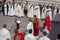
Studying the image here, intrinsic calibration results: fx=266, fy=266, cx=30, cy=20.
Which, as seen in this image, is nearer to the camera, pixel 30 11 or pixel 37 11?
pixel 37 11

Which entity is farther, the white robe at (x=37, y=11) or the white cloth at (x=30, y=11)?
the white cloth at (x=30, y=11)

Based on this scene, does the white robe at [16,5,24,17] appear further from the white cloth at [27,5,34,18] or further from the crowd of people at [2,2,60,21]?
the white cloth at [27,5,34,18]

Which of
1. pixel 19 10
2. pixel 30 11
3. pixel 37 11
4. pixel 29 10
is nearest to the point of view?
pixel 37 11

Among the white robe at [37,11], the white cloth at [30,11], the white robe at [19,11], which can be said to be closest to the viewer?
the white robe at [37,11]

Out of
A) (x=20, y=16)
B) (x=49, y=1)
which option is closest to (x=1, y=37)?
(x=20, y=16)

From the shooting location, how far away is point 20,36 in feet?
38.6

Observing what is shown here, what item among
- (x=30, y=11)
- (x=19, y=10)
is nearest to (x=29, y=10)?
(x=30, y=11)

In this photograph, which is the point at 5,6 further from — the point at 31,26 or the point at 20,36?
the point at 20,36

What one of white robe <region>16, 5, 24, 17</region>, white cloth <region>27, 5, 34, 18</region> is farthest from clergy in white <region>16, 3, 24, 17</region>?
white cloth <region>27, 5, 34, 18</region>

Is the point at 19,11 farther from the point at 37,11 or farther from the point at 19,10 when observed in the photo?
the point at 37,11

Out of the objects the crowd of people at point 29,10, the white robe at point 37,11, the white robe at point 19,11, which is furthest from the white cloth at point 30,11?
the white robe at point 19,11

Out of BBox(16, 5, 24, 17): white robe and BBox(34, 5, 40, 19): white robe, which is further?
BBox(16, 5, 24, 17): white robe

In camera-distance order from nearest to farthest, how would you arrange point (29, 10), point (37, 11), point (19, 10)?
point (37, 11)
point (29, 10)
point (19, 10)

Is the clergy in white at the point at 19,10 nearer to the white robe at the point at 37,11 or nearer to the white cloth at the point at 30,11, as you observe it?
the white cloth at the point at 30,11
